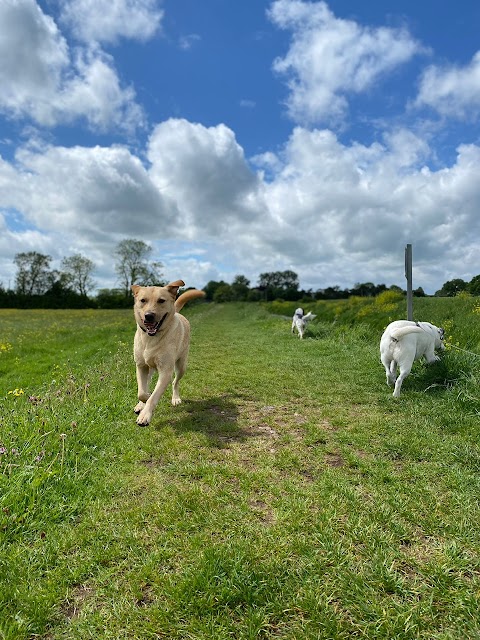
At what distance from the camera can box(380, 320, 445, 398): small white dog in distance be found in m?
6.42

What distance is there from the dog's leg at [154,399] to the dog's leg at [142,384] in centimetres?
14

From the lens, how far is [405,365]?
639 centimetres

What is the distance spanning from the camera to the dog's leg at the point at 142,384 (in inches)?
194

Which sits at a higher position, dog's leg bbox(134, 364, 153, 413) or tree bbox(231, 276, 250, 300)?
tree bbox(231, 276, 250, 300)

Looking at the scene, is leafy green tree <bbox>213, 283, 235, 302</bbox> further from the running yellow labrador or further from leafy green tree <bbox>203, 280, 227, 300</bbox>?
the running yellow labrador

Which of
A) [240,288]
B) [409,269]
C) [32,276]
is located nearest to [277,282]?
[240,288]

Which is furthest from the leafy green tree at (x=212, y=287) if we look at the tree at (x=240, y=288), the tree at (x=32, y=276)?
the tree at (x=32, y=276)

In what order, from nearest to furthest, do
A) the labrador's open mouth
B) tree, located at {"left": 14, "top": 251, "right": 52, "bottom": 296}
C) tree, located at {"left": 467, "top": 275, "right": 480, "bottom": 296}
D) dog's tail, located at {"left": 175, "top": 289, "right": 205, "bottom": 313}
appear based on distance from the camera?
the labrador's open mouth, dog's tail, located at {"left": 175, "top": 289, "right": 205, "bottom": 313}, tree, located at {"left": 467, "top": 275, "right": 480, "bottom": 296}, tree, located at {"left": 14, "top": 251, "right": 52, "bottom": 296}

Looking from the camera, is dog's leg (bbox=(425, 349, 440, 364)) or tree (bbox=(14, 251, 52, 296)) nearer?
dog's leg (bbox=(425, 349, 440, 364))

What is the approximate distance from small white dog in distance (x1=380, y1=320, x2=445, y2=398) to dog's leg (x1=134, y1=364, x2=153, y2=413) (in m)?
4.21

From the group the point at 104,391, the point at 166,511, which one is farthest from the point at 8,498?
the point at 104,391

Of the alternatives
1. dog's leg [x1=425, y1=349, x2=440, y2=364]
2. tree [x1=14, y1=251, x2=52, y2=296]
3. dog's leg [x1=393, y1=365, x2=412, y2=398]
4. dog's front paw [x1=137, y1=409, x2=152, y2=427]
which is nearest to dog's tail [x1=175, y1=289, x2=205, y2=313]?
dog's front paw [x1=137, y1=409, x2=152, y2=427]

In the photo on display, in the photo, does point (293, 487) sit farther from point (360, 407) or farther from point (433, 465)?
point (360, 407)

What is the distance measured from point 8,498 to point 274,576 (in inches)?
86.6
